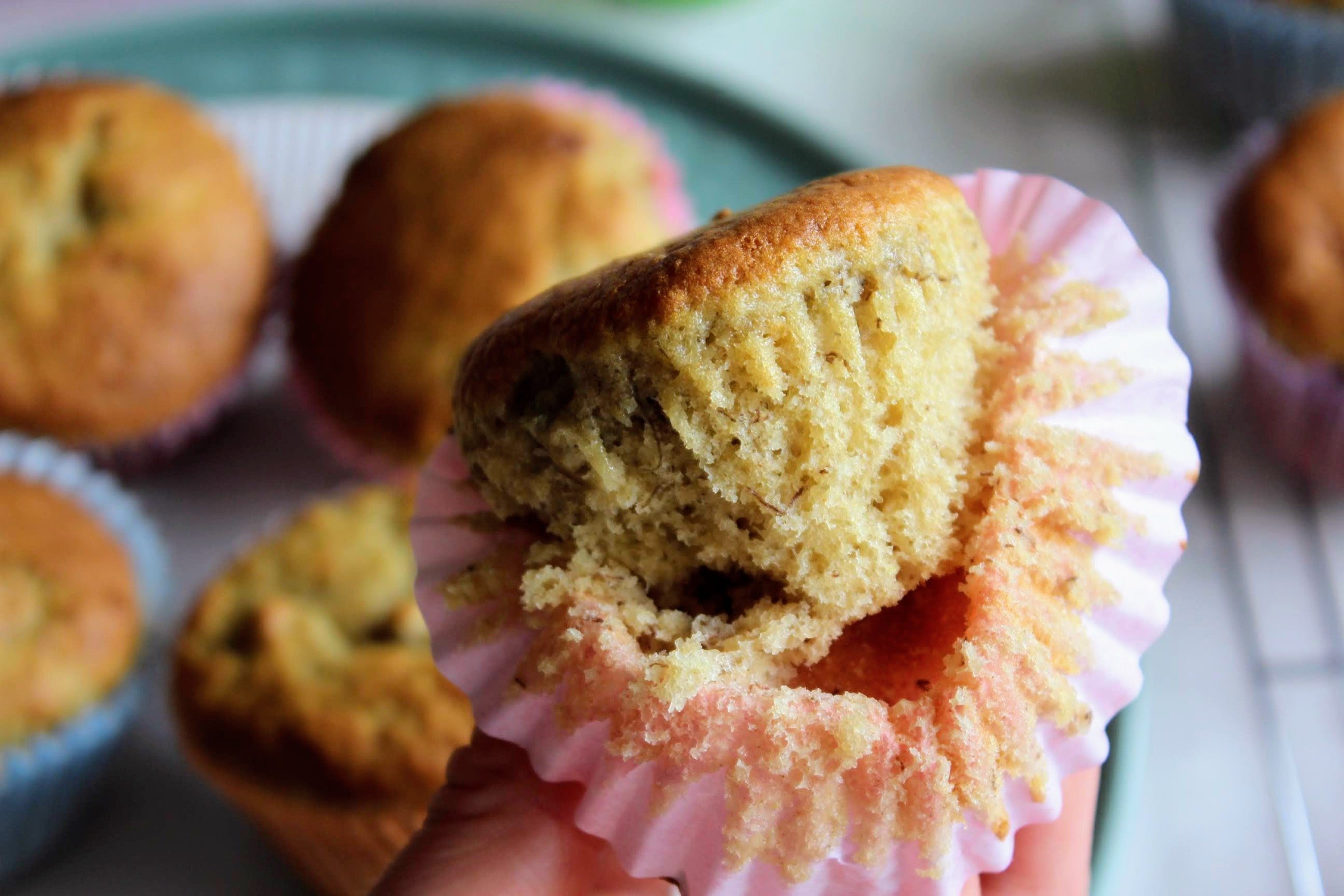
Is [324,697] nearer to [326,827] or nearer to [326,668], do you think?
[326,668]

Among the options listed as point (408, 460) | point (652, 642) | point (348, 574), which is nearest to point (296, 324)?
point (408, 460)

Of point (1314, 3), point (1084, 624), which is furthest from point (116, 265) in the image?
point (1314, 3)

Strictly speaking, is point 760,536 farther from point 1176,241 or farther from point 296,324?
point 1176,241

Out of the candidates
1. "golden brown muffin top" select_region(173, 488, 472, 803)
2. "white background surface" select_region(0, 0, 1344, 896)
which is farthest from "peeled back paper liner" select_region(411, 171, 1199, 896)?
"white background surface" select_region(0, 0, 1344, 896)

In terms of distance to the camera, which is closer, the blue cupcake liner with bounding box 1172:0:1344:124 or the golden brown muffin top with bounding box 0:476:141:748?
the golden brown muffin top with bounding box 0:476:141:748

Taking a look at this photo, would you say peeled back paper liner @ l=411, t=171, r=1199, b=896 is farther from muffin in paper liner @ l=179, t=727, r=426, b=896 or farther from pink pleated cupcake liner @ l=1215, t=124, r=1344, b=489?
pink pleated cupcake liner @ l=1215, t=124, r=1344, b=489

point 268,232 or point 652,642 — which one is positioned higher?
point 268,232

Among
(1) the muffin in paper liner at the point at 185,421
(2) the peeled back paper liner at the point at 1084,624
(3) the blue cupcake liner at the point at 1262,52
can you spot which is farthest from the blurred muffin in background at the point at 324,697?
(3) the blue cupcake liner at the point at 1262,52
